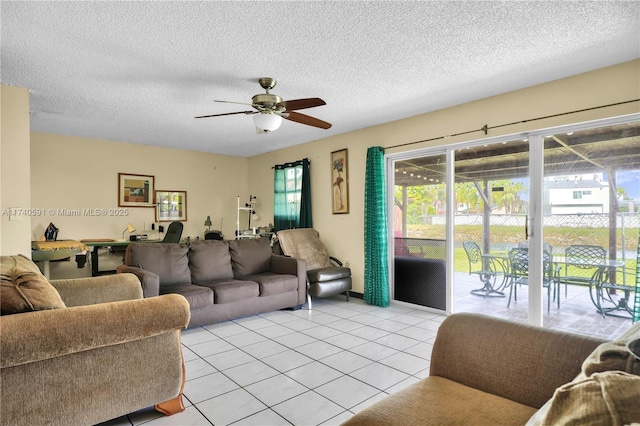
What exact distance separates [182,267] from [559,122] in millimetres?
4190

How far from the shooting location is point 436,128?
13.8ft

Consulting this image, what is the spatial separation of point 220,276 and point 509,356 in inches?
139

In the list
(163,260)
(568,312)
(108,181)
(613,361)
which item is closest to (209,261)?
(163,260)

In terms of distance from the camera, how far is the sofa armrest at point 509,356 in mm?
1330

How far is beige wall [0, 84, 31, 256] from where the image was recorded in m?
3.09

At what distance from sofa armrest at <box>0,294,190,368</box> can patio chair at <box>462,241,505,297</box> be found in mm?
3261

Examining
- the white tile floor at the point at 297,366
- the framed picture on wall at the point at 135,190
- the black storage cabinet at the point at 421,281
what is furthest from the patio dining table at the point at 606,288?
the framed picture on wall at the point at 135,190

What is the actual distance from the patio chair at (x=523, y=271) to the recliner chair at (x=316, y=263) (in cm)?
210

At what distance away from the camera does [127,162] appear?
238 inches

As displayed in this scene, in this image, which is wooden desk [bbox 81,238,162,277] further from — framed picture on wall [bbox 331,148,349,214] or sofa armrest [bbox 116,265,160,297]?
framed picture on wall [bbox 331,148,349,214]

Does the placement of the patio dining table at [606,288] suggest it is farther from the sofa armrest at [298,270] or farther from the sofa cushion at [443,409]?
the sofa armrest at [298,270]

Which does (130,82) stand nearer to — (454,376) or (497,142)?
(454,376)

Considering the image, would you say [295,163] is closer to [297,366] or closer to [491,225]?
[491,225]

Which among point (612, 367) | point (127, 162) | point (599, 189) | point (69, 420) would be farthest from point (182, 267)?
point (599, 189)
